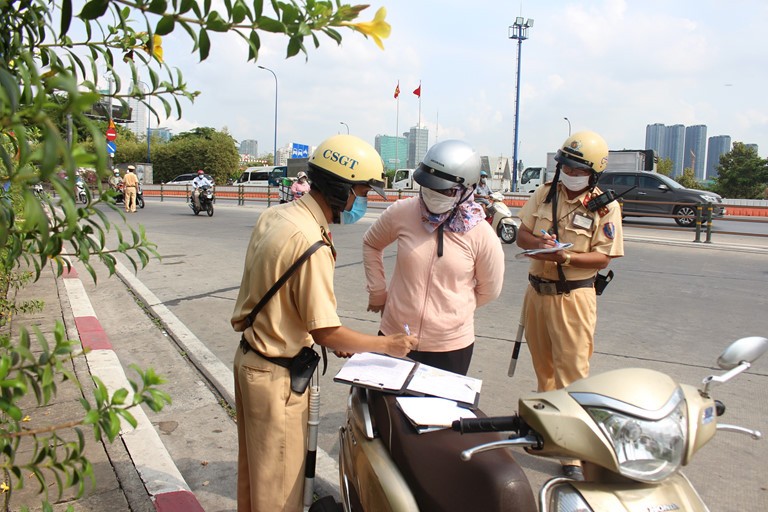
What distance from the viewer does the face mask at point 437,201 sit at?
10.1 ft

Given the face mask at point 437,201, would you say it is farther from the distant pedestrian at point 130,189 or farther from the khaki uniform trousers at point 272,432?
the distant pedestrian at point 130,189

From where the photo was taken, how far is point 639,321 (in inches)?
279

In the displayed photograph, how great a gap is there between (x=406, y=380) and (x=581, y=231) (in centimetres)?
191

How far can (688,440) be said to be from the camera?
5.06ft

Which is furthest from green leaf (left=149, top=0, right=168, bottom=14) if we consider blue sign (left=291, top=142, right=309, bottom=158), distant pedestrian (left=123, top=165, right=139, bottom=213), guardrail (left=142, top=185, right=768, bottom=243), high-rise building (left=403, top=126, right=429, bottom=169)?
high-rise building (left=403, top=126, right=429, bottom=169)

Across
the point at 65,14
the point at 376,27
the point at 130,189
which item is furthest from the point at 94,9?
the point at 130,189

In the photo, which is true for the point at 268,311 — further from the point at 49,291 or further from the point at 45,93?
the point at 49,291

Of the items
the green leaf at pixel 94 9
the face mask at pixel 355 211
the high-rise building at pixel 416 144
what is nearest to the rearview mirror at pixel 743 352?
the face mask at pixel 355 211

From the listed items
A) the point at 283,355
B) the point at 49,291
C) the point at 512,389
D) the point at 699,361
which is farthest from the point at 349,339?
the point at 49,291

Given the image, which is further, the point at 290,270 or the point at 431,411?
the point at 290,270

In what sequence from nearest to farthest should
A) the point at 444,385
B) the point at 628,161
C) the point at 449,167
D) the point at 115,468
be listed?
the point at 444,385 < the point at 449,167 < the point at 115,468 < the point at 628,161

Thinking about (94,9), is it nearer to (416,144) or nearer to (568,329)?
(568,329)

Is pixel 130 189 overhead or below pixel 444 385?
overhead

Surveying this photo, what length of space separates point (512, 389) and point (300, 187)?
1307cm
